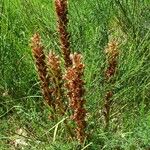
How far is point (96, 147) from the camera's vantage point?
72.3 inches

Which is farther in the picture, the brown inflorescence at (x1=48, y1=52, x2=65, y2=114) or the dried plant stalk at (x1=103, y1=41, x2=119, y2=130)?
the dried plant stalk at (x1=103, y1=41, x2=119, y2=130)

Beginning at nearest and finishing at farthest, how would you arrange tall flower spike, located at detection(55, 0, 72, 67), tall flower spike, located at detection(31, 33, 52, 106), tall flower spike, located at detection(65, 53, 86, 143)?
1. tall flower spike, located at detection(65, 53, 86, 143)
2. tall flower spike, located at detection(31, 33, 52, 106)
3. tall flower spike, located at detection(55, 0, 72, 67)

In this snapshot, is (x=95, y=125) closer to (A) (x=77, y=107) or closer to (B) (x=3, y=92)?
(A) (x=77, y=107)

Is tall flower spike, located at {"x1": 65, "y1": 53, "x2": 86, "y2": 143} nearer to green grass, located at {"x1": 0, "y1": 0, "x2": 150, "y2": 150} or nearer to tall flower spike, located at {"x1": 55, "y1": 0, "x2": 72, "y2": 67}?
green grass, located at {"x1": 0, "y1": 0, "x2": 150, "y2": 150}

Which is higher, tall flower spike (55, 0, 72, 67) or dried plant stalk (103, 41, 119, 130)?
tall flower spike (55, 0, 72, 67)

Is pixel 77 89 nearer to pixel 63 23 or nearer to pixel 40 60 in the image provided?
→ pixel 40 60

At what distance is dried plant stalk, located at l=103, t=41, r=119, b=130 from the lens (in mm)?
1749

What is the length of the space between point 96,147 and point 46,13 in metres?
1.07

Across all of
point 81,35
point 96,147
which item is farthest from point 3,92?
point 96,147

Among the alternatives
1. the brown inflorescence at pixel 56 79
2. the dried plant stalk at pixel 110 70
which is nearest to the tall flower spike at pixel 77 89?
the brown inflorescence at pixel 56 79

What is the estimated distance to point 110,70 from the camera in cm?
179

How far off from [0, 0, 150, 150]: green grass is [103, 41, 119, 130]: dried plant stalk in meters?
0.04

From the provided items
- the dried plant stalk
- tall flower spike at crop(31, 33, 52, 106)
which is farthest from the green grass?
tall flower spike at crop(31, 33, 52, 106)

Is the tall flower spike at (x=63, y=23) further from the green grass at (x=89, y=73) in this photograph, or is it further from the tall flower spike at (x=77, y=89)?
the tall flower spike at (x=77, y=89)
